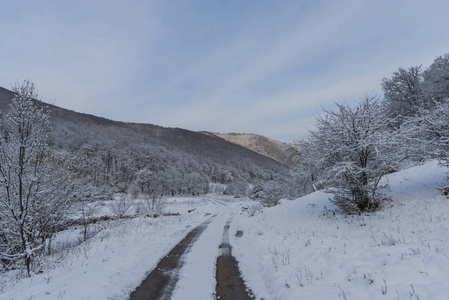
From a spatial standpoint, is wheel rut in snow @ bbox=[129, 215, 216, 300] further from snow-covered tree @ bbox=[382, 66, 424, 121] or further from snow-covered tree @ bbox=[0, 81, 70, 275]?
snow-covered tree @ bbox=[382, 66, 424, 121]

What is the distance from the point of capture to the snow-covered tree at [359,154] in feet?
32.9

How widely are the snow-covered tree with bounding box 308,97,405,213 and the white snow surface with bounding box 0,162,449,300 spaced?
3.13ft

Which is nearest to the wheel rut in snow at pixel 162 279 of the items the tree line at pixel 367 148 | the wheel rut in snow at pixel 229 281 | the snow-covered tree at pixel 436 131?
the wheel rut in snow at pixel 229 281

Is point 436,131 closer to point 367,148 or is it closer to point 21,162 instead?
point 367,148

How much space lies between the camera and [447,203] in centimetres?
830

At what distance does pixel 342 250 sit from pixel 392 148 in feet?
20.6

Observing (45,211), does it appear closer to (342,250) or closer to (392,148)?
(342,250)

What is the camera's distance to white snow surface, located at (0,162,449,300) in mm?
4543

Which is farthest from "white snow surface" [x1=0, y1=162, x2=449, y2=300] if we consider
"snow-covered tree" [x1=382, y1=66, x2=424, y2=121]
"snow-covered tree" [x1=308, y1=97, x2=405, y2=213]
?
"snow-covered tree" [x1=382, y1=66, x2=424, y2=121]

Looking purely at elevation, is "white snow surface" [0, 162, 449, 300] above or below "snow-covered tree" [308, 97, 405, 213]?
below

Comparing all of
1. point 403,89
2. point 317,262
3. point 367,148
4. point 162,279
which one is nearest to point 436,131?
point 367,148

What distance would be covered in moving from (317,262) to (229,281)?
2749 millimetres

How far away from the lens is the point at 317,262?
21.4 ft

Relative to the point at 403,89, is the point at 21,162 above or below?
below
